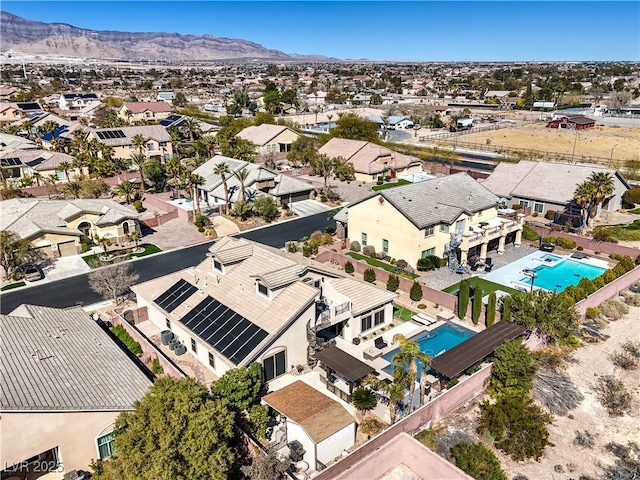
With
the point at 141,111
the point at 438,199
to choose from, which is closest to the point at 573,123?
the point at 438,199

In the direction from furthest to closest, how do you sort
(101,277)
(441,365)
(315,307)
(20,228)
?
(20,228) < (101,277) < (315,307) < (441,365)

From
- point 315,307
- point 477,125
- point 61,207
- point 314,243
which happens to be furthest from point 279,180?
point 477,125

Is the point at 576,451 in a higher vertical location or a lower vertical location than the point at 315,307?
lower

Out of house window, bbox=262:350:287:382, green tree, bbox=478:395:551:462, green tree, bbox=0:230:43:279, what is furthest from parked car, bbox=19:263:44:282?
green tree, bbox=478:395:551:462

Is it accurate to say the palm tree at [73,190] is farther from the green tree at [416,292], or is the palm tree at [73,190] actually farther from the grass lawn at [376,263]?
the green tree at [416,292]

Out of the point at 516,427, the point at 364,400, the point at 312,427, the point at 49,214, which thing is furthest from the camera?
the point at 49,214

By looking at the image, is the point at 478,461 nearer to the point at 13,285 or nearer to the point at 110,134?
the point at 13,285

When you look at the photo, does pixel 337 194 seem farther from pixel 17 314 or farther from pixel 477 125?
pixel 477 125
